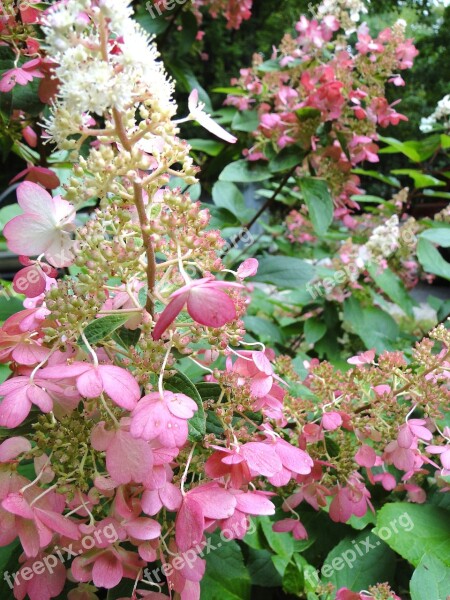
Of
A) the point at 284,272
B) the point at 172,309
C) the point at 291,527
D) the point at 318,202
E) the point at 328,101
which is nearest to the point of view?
the point at 172,309

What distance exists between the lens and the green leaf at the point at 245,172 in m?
1.39

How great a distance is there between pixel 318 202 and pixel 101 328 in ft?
3.09

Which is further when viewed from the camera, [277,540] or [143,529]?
[277,540]

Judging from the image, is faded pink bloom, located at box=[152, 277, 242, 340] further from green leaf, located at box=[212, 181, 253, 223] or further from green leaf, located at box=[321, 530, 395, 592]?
green leaf, located at box=[212, 181, 253, 223]

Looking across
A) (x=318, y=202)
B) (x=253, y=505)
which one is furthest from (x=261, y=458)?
(x=318, y=202)

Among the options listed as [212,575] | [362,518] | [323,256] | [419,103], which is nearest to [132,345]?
[212,575]

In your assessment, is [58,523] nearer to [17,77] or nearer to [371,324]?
[17,77]

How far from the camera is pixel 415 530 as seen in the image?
81 centimetres

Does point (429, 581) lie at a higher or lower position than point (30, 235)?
lower

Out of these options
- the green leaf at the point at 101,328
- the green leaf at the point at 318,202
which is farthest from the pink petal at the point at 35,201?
the green leaf at the point at 318,202

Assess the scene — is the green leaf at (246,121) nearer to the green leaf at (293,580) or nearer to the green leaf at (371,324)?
the green leaf at (371,324)

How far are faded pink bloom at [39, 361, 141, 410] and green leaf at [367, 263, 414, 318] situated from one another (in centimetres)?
121

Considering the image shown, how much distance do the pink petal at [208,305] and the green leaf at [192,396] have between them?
103 millimetres

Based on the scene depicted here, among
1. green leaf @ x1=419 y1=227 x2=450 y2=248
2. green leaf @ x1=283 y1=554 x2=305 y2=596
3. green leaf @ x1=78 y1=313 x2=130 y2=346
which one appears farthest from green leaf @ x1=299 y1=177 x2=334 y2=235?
green leaf @ x1=78 y1=313 x2=130 y2=346
